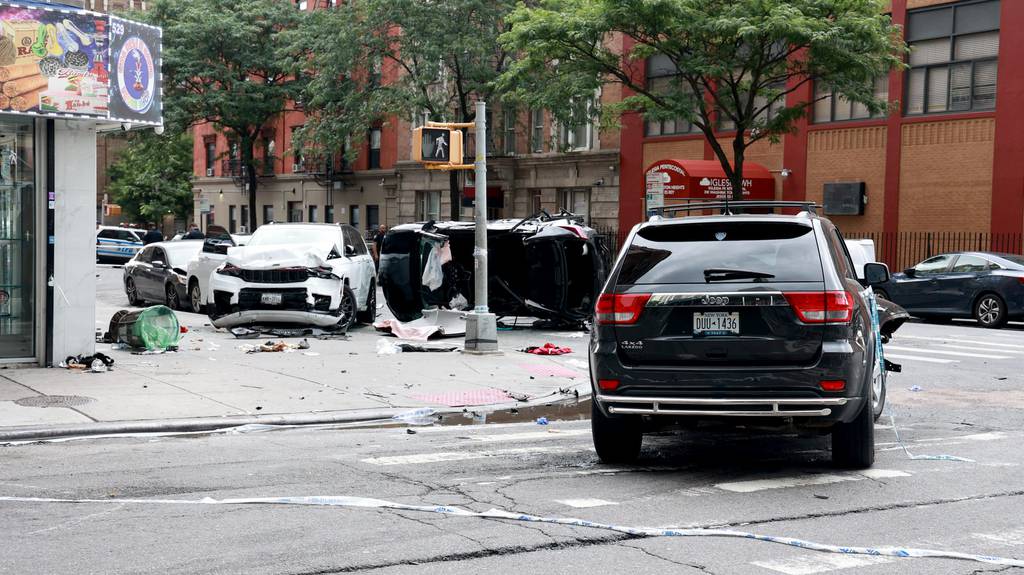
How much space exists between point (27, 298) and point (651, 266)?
27.9 feet

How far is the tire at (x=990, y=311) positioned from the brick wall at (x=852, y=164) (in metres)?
8.93

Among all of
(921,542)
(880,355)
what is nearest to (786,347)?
(921,542)

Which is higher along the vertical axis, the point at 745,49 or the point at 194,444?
the point at 745,49

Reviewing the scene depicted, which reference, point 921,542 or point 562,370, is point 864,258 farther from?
point 921,542

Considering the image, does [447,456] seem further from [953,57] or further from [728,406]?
[953,57]

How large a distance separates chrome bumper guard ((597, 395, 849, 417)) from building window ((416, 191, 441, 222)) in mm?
40564

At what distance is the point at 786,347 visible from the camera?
7430mm

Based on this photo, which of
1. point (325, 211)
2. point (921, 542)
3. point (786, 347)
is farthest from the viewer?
point (325, 211)

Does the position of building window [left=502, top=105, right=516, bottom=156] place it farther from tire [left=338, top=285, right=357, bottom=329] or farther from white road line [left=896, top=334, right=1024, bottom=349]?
tire [left=338, top=285, right=357, bottom=329]

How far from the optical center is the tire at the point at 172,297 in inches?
938

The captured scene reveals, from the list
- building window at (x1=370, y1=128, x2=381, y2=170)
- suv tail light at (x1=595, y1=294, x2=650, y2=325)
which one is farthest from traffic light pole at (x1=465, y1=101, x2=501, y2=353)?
building window at (x1=370, y1=128, x2=381, y2=170)

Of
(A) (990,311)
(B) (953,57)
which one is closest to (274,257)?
(A) (990,311)

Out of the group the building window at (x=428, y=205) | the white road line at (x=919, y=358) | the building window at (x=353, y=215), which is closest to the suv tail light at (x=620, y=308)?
the white road line at (x=919, y=358)

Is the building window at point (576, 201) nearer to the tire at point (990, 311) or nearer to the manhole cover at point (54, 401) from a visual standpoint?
the tire at point (990, 311)
